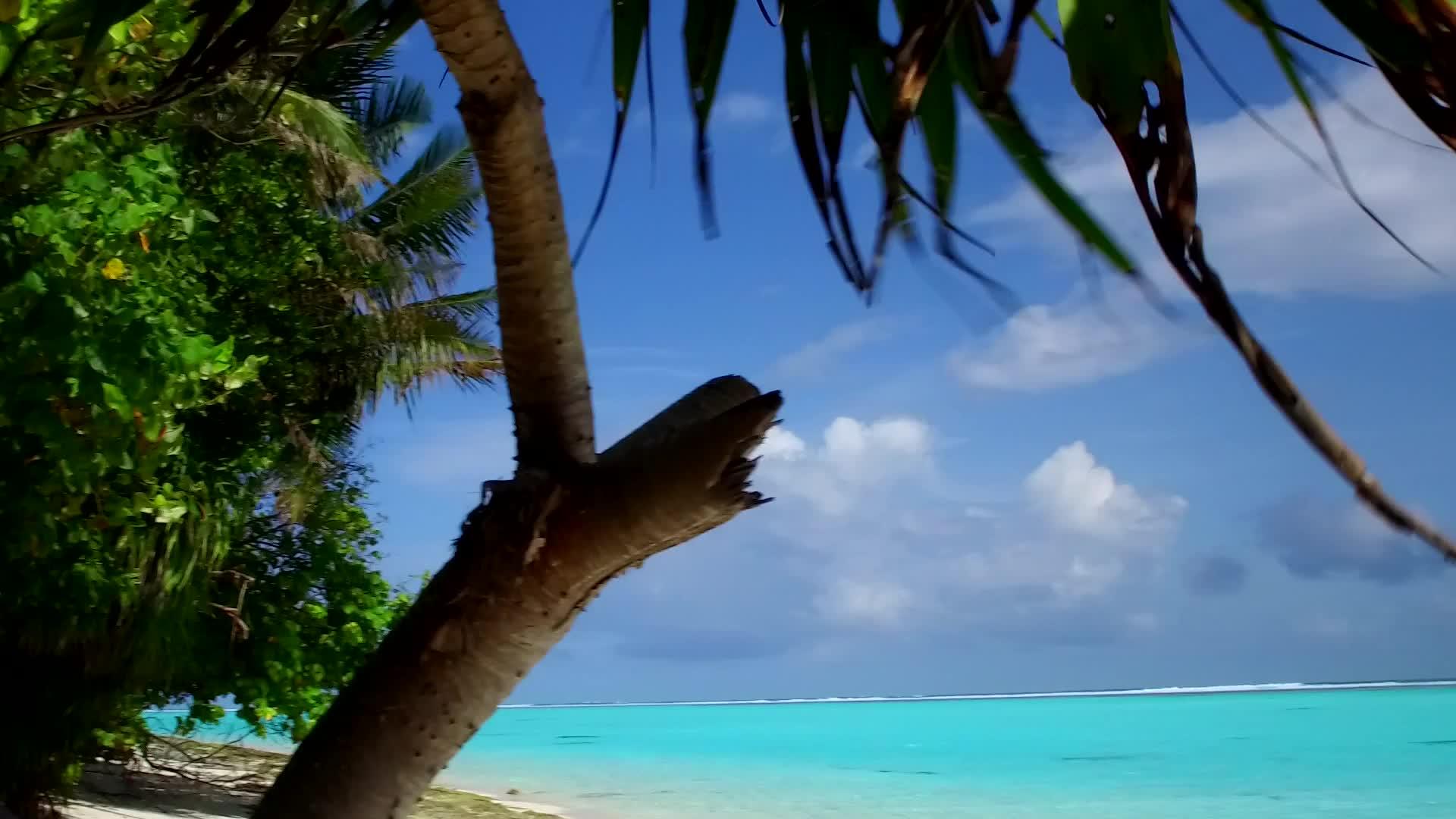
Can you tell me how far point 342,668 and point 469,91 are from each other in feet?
25.6

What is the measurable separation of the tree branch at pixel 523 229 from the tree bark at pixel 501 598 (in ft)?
0.20

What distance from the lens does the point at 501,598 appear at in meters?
→ 1.40

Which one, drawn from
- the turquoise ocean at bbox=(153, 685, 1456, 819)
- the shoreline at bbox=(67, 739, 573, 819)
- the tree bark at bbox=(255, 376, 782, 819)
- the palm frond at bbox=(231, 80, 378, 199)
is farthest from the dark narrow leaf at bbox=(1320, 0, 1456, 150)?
the turquoise ocean at bbox=(153, 685, 1456, 819)

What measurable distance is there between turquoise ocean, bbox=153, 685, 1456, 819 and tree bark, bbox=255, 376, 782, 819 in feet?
56.2

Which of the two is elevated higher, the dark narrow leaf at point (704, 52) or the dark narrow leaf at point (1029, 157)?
the dark narrow leaf at point (704, 52)

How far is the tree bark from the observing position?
1.35m

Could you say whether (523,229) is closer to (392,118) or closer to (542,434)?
(542,434)

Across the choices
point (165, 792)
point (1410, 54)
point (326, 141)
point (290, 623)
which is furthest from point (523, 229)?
point (165, 792)

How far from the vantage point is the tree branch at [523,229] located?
141 centimetres

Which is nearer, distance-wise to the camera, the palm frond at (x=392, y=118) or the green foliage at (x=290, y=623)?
the green foliage at (x=290, y=623)

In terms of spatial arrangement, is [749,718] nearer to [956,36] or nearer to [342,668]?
[342,668]

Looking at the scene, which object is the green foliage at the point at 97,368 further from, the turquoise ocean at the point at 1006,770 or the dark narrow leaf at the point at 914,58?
the turquoise ocean at the point at 1006,770

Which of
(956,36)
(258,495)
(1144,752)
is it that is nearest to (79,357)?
(956,36)

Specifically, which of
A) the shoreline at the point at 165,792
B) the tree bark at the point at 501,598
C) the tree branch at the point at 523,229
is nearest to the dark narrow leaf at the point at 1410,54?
the tree bark at the point at 501,598
